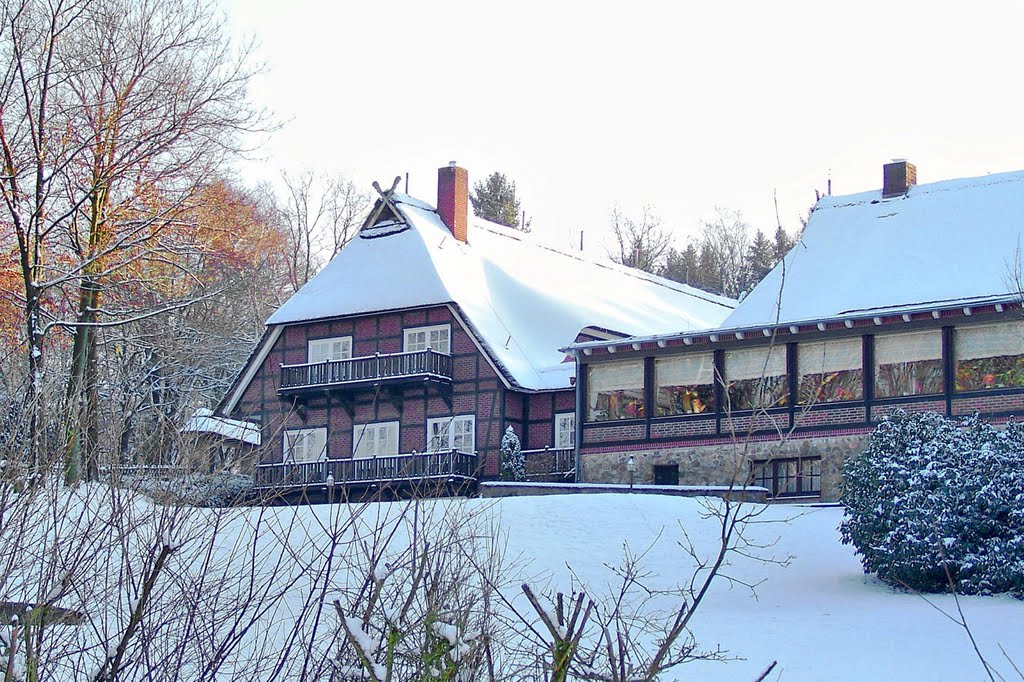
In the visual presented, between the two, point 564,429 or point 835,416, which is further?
point 564,429

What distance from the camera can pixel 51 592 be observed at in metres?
8.17

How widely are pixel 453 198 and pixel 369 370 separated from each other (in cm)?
565

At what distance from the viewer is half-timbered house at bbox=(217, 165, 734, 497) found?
33.2m

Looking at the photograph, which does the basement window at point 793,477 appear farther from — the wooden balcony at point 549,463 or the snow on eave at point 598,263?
the snow on eave at point 598,263

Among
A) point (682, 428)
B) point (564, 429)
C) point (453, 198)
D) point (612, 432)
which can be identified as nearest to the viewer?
point (682, 428)

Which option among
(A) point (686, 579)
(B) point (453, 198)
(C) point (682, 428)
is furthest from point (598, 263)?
(A) point (686, 579)

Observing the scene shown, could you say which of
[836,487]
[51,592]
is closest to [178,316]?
[836,487]

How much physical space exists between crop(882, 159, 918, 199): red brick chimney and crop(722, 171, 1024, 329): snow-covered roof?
0.59 feet

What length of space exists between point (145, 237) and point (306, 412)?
928 centimetres

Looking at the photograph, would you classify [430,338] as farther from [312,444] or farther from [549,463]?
[549,463]

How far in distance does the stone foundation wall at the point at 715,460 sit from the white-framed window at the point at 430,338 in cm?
569

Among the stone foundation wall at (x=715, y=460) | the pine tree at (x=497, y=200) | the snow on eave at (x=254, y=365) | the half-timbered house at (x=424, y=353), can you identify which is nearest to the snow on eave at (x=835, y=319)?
the stone foundation wall at (x=715, y=460)

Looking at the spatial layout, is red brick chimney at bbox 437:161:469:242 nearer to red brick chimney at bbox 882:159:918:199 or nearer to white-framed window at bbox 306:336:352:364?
white-framed window at bbox 306:336:352:364

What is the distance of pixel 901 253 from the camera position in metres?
30.5
